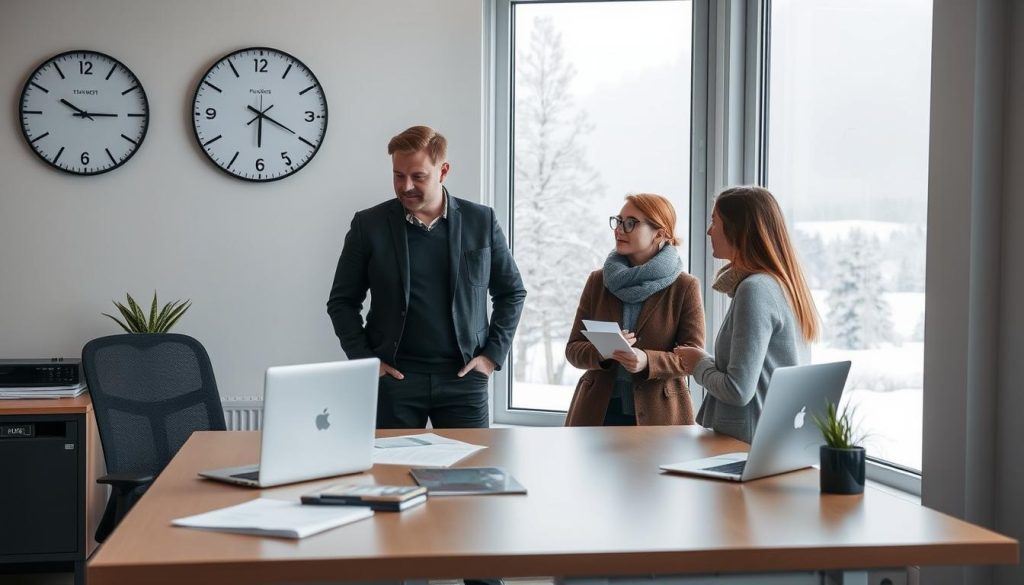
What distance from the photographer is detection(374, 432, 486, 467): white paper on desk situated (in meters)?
2.34

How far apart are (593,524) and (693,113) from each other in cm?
293

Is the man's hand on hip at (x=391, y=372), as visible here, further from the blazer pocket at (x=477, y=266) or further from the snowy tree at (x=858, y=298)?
the snowy tree at (x=858, y=298)

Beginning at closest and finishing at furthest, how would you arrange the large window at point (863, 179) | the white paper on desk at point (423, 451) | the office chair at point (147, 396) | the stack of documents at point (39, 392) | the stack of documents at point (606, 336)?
the white paper on desk at point (423, 451)
the stack of documents at point (606, 336)
the office chair at point (147, 396)
the large window at point (863, 179)
the stack of documents at point (39, 392)

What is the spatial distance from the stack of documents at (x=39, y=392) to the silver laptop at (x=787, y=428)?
275 cm

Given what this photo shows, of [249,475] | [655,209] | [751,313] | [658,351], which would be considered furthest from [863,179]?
[249,475]

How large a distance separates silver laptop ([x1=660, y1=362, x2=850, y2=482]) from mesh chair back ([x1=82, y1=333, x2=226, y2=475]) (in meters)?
1.53

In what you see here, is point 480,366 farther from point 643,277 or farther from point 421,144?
point 421,144

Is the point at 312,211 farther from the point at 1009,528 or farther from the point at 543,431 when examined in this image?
the point at 1009,528

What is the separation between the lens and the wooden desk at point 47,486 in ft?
12.5

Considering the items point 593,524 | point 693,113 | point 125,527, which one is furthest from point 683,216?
point 125,527

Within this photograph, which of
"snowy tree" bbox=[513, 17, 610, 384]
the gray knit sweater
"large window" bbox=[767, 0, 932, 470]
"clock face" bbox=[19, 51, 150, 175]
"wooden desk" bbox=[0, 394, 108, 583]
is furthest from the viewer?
"snowy tree" bbox=[513, 17, 610, 384]

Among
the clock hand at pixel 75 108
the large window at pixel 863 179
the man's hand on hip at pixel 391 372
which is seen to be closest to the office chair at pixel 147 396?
the man's hand on hip at pixel 391 372

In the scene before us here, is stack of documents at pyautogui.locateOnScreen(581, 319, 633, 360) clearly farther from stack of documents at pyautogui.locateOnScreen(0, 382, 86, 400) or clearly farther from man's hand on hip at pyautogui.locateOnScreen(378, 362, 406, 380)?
stack of documents at pyautogui.locateOnScreen(0, 382, 86, 400)

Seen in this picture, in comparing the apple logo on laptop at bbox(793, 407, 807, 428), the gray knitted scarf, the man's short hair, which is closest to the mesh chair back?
the man's short hair
